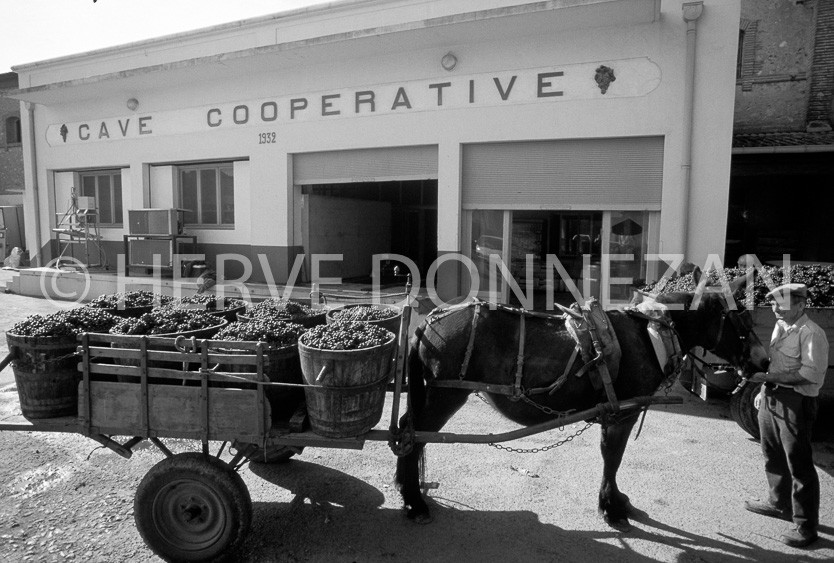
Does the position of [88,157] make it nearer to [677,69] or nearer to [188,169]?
[188,169]

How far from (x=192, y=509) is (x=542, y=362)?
101 inches

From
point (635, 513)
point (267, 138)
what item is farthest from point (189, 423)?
point (267, 138)

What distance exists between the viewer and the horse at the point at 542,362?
3.82 metres

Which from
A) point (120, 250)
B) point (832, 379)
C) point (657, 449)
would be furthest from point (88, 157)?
point (832, 379)

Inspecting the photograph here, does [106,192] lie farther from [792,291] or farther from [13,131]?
[13,131]

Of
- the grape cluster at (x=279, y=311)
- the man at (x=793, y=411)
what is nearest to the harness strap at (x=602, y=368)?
the man at (x=793, y=411)

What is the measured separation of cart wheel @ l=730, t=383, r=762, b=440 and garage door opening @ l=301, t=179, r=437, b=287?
6864 millimetres

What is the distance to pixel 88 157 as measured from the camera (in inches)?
591

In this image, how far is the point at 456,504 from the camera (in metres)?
4.22

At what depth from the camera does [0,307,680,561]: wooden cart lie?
341 cm

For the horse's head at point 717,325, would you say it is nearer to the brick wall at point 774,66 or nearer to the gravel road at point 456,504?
the gravel road at point 456,504

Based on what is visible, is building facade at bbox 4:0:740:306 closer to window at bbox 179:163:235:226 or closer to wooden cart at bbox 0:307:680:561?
window at bbox 179:163:235:226

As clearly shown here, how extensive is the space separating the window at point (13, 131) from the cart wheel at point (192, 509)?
109 ft

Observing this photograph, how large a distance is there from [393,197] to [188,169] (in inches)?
240
